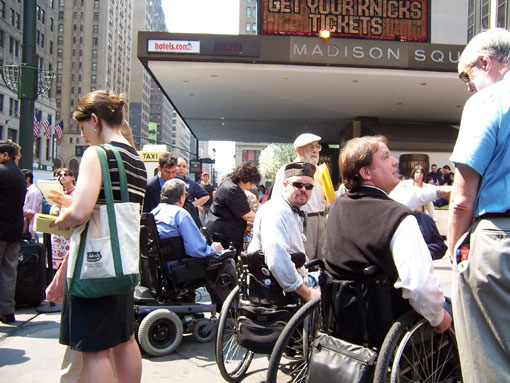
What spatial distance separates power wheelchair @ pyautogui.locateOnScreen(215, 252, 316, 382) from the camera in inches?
120

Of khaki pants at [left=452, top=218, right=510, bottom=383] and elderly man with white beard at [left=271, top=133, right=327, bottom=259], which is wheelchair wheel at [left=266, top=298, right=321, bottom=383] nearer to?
khaki pants at [left=452, top=218, right=510, bottom=383]

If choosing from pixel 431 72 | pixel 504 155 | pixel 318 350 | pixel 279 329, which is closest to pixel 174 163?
pixel 279 329

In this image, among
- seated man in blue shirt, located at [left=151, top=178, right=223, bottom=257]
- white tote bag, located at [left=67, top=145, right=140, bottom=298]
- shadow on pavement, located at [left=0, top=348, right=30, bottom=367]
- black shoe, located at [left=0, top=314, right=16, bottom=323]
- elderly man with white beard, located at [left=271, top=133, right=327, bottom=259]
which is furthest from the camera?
black shoe, located at [left=0, top=314, right=16, bottom=323]

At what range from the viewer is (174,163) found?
19.9 ft

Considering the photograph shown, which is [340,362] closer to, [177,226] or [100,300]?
[100,300]

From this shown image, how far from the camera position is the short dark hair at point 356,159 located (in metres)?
2.43

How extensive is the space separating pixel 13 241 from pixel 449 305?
4.49m

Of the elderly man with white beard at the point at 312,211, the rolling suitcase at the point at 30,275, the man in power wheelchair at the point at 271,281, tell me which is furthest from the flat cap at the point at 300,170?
the rolling suitcase at the point at 30,275

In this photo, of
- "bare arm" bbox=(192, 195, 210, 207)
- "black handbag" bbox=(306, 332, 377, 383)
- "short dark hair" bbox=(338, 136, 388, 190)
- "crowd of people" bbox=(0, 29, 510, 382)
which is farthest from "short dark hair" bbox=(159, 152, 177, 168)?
"black handbag" bbox=(306, 332, 377, 383)

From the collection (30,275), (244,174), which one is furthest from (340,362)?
(30,275)

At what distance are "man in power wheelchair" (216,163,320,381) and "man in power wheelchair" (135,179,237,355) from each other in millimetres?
944

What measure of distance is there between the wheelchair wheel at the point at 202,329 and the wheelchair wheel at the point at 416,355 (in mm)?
2519

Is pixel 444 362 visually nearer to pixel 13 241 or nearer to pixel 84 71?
pixel 13 241

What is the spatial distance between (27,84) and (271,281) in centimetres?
525
